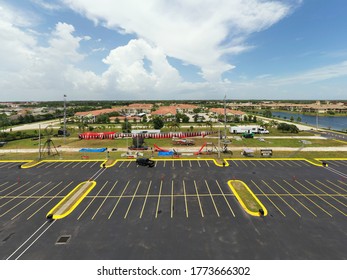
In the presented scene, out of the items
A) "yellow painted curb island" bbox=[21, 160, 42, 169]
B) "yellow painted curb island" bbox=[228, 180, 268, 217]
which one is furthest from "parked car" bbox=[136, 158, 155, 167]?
"yellow painted curb island" bbox=[21, 160, 42, 169]

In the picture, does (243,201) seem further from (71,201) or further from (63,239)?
(71,201)

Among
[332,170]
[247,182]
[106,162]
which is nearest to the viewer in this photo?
[247,182]

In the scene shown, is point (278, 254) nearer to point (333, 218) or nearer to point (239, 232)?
point (239, 232)

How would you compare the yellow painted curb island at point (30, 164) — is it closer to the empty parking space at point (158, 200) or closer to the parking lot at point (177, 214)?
the parking lot at point (177, 214)

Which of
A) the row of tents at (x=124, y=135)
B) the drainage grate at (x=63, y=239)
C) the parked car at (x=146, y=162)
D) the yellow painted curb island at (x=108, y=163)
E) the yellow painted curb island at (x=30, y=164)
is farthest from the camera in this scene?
the row of tents at (x=124, y=135)

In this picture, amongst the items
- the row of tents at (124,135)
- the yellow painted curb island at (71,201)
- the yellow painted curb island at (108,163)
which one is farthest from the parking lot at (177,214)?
the row of tents at (124,135)
